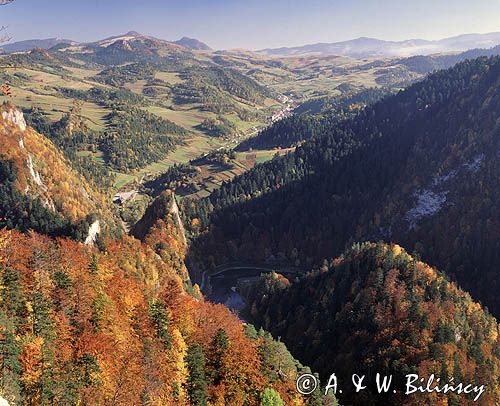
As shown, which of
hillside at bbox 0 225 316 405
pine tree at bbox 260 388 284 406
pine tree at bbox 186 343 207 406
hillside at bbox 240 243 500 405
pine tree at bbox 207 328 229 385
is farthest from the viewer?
hillside at bbox 240 243 500 405

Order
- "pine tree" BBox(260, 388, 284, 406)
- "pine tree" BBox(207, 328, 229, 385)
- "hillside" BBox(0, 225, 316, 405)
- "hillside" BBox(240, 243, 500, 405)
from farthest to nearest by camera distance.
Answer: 1. "hillside" BBox(240, 243, 500, 405)
2. "pine tree" BBox(207, 328, 229, 385)
3. "pine tree" BBox(260, 388, 284, 406)
4. "hillside" BBox(0, 225, 316, 405)

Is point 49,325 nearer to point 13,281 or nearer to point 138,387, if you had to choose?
point 13,281

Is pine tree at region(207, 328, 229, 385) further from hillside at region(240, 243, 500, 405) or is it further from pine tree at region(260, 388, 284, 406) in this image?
hillside at region(240, 243, 500, 405)

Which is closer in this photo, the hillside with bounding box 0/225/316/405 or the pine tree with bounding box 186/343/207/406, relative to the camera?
the hillside with bounding box 0/225/316/405

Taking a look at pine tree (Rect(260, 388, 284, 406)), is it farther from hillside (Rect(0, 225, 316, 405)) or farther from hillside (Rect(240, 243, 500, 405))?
hillside (Rect(240, 243, 500, 405))

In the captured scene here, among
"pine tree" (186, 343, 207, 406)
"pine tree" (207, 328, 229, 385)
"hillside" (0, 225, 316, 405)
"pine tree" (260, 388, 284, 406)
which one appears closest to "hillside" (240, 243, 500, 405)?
"hillside" (0, 225, 316, 405)

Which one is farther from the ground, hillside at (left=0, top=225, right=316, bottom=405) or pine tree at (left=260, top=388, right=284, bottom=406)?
hillside at (left=0, top=225, right=316, bottom=405)

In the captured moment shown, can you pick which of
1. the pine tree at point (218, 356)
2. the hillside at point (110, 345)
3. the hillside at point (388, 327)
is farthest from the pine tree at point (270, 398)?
the hillside at point (388, 327)

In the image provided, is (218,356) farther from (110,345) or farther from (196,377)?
(110,345)

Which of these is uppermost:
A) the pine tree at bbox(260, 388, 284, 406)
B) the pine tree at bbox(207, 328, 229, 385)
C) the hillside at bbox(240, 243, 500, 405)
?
the pine tree at bbox(207, 328, 229, 385)
